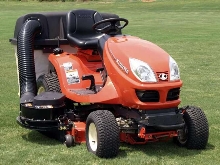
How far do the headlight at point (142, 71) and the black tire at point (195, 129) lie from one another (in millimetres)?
766

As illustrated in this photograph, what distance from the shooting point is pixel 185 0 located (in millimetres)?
57906

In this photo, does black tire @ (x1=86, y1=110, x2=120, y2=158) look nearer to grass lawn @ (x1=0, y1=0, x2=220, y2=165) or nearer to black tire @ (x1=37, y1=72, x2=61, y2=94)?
grass lawn @ (x1=0, y1=0, x2=220, y2=165)

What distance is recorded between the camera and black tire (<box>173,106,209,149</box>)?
19.9 feet

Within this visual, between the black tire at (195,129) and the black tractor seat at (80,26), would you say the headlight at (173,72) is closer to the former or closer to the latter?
the black tire at (195,129)

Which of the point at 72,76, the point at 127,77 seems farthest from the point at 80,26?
the point at 127,77

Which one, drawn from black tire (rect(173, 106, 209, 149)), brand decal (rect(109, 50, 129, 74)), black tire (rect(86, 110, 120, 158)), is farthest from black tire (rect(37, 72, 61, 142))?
black tire (rect(173, 106, 209, 149))

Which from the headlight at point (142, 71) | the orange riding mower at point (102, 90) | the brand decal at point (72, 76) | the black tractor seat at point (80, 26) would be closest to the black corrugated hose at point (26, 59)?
the orange riding mower at point (102, 90)

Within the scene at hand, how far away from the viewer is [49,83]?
6.97 metres

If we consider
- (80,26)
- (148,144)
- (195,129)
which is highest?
(80,26)

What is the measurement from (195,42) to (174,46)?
1.53 metres

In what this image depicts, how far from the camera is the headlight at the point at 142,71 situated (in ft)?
18.5

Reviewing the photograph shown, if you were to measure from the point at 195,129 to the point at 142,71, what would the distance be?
3.32 feet

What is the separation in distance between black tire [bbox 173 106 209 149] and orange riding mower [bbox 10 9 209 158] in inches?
0.5

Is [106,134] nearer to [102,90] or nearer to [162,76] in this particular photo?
[102,90]
